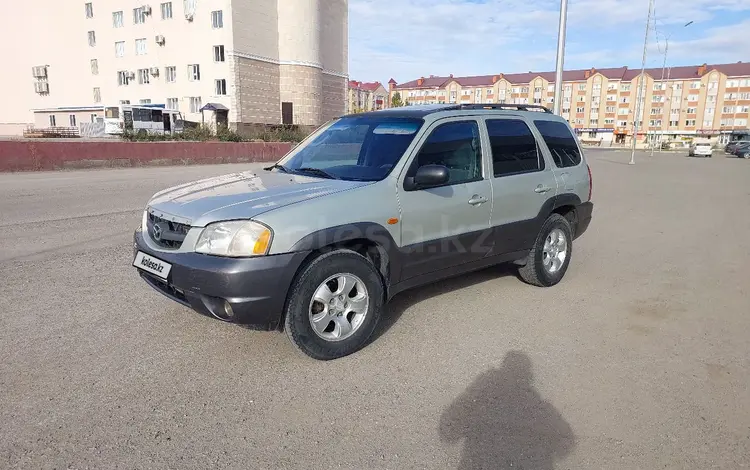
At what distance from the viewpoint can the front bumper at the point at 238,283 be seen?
3.21m

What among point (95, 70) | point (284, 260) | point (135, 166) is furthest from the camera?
point (95, 70)

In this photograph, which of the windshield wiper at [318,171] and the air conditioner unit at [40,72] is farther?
the air conditioner unit at [40,72]

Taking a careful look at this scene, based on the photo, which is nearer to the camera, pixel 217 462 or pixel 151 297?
pixel 217 462

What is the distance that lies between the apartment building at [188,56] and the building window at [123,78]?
102 millimetres

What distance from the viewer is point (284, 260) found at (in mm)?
3309

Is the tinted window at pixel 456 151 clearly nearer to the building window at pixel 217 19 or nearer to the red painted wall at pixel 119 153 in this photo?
the red painted wall at pixel 119 153

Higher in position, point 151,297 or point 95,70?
point 95,70

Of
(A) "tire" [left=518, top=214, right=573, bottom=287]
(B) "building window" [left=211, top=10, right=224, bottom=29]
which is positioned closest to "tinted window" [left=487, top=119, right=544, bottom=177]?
(A) "tire" [left=518, top=214, right=573, bottom=287]

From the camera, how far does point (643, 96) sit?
334ft

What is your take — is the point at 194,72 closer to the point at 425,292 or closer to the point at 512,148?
the point at 425,292

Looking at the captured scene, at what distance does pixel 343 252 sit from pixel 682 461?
230 centimetres

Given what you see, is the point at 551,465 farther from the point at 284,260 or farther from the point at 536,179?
the point at 536,179

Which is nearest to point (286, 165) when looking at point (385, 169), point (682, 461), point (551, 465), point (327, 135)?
point (327, 135)

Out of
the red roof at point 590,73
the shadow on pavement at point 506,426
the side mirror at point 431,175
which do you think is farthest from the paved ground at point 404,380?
the red roof at point 590,73
